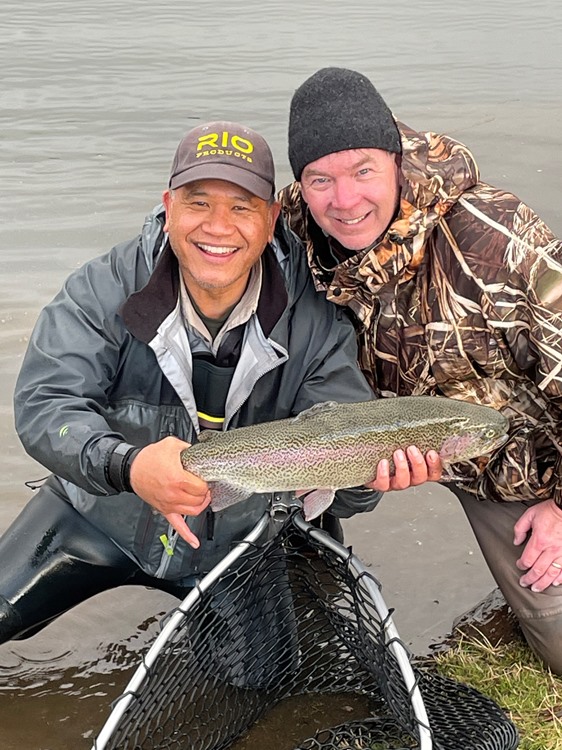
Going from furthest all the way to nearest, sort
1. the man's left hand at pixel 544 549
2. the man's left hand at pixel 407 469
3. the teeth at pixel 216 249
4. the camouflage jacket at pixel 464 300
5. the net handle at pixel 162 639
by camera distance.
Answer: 1. the man's left hand at pixel 544 549
2. the camouflage jacket at pixel 464 300
3. the teeth at pixel 216 249
4. the man's left hand at pixel 407 469
5. the net handle at pixel 162 639

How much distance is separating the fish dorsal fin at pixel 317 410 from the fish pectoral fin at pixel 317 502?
11.7 inches

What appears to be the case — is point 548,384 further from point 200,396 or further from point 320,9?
point 320,9

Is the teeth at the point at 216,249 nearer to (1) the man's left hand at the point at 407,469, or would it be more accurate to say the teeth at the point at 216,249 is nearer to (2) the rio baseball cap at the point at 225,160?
(2) the rio baseball cap at the point at 225,160

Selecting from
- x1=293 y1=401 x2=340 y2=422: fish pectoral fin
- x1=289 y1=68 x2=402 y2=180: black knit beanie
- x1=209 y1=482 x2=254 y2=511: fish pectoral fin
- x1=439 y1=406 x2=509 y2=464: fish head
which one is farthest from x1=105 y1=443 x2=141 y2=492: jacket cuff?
x1=289 y1=68 x2=402 y2=180: black knit beanie

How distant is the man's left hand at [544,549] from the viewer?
3967 millimetres

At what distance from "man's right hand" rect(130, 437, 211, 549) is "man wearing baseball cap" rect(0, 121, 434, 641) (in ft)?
0.07

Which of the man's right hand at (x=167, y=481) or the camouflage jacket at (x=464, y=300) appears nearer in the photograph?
the man's right hand at (x=167, y=481)

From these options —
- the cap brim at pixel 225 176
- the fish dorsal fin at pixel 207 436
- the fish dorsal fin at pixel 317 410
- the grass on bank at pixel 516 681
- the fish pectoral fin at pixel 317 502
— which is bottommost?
the grass on bank at pixel 516 681

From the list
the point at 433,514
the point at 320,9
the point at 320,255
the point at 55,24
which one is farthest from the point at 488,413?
the point at 320,9

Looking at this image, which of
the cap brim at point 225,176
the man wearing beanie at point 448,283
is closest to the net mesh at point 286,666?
the man wearing beanie at point 448,283

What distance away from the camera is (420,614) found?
4.51m

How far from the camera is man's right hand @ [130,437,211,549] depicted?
3.22 m

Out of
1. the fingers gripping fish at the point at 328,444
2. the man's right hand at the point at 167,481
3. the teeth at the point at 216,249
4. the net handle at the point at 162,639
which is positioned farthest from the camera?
the teeth at the point at 216,249

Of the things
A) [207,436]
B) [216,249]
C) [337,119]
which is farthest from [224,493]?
[337,119]
